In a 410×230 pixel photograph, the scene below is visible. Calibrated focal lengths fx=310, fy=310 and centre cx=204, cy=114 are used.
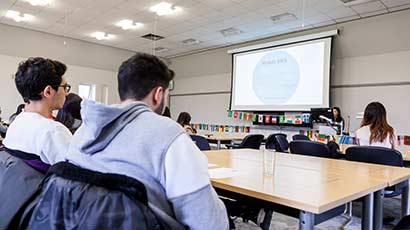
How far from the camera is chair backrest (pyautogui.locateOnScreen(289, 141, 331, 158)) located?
313cm

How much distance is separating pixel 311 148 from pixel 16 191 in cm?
281

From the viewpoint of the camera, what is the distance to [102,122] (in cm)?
91

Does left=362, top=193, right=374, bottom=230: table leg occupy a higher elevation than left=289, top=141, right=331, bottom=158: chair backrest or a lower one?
lower

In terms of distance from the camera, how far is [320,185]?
53.1 inches

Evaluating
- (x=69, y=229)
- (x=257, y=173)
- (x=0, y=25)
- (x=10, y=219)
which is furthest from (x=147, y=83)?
(x=0, y=25)

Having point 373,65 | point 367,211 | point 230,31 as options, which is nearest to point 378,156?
point 367,211

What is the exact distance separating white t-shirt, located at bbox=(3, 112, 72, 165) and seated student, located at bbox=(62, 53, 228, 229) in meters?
0.36

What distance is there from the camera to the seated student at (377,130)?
10.8ft

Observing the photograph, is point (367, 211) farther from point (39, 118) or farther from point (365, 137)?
point (365, 137)

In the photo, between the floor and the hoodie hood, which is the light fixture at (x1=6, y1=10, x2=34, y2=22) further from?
the hoodie hood

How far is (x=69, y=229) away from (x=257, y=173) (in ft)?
3.31

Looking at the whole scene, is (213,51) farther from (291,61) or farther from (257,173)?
(257,173)

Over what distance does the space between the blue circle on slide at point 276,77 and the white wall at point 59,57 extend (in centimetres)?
321

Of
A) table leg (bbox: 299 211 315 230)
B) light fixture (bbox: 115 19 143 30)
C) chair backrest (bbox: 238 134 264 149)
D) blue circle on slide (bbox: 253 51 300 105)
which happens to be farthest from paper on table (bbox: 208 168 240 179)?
light fixture (bbox: 115 19 143 30)
